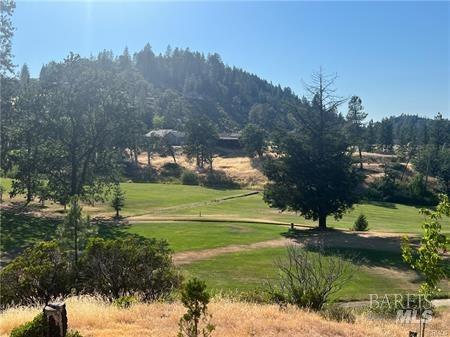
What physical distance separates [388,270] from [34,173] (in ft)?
116

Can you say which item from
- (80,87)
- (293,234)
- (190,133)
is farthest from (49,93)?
(190,133)

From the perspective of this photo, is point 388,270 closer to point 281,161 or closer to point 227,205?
point 281,161

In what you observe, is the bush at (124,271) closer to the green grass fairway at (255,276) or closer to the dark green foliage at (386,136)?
the green grass fairway at (255,276)

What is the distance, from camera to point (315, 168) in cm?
4438

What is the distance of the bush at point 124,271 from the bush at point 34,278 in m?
0.88

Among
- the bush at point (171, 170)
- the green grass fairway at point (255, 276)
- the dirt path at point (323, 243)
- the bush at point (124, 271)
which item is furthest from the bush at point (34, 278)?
the bush at point (171, 170)

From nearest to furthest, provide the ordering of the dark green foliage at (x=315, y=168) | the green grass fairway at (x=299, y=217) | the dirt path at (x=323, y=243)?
the dirt path at (x=323, y=243) < the dark green foliage at (x=315, y=168) < the green grass fairway at (x=299, y=217)

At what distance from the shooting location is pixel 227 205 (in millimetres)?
66188

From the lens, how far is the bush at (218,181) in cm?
9269

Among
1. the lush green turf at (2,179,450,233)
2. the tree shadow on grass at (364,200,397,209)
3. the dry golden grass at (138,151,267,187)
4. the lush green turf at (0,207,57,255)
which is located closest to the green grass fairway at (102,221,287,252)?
the lush green turf at (0,207,57,255)

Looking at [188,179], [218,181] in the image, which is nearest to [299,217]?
[218,181]

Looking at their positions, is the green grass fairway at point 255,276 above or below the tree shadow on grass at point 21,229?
below

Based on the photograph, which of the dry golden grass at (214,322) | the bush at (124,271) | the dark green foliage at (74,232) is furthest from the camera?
the dark green foliage at (74,232)
